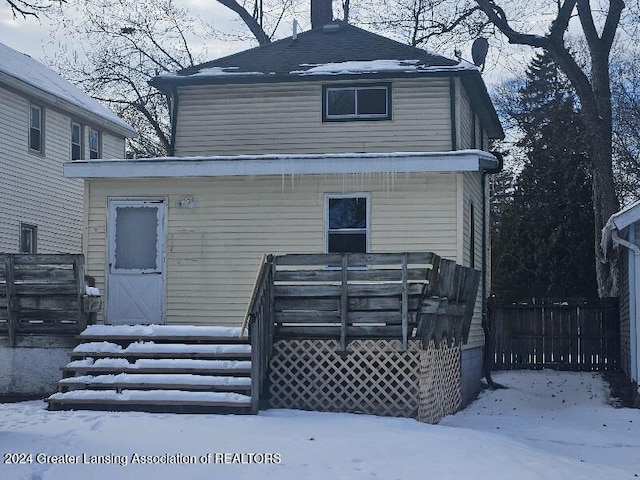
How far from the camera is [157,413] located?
12133mm

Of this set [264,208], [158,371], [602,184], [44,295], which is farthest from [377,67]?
[602,184]

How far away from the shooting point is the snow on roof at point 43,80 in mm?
23047

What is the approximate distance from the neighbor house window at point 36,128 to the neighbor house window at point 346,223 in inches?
437

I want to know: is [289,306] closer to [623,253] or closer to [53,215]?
[623,253]

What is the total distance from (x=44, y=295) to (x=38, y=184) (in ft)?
36.1

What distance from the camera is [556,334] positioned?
23.7m

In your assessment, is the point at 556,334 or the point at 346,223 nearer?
the point at 346,223

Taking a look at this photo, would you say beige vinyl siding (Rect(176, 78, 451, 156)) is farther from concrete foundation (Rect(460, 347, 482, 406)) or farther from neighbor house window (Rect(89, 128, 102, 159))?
neighbor house window (Rect(89, 128, 102, 159))

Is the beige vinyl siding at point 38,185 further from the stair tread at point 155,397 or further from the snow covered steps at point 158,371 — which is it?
the stair tread at point 155,397

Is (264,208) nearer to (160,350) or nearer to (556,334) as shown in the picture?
(160,350)

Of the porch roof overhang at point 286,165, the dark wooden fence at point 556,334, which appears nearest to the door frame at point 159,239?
the porch roof overhang at point 286,165

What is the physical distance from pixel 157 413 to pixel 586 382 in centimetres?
1137

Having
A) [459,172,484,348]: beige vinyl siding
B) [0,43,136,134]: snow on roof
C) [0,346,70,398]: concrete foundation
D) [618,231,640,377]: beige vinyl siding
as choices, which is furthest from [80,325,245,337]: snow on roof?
[0,43,136,134]: snow on roof

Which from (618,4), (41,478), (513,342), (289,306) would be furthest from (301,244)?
(618,4)
